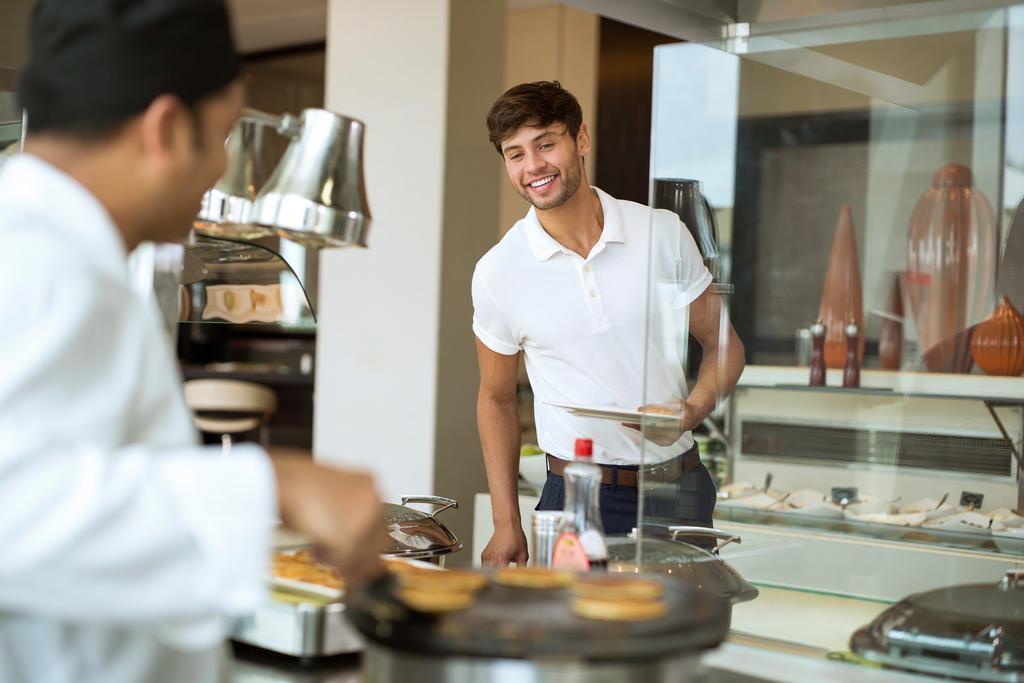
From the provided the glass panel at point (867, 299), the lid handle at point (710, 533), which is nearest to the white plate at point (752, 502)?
the glass panel at point (867, 299)

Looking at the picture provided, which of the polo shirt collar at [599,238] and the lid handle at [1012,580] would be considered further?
the polo shirt collar at [599,238]

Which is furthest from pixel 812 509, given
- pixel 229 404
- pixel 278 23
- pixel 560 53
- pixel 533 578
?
pixel 278 23

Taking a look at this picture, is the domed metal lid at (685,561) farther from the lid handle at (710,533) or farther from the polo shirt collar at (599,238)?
the polo shirt collar at (599,238)

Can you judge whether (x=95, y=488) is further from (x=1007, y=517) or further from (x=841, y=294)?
(x=841, y=294)

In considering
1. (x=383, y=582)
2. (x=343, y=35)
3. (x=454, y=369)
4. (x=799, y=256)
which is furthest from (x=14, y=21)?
(x=383, y=582)

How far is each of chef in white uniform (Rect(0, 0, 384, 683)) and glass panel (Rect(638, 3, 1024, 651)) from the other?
84 centimetres

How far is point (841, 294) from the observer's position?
6.49ft

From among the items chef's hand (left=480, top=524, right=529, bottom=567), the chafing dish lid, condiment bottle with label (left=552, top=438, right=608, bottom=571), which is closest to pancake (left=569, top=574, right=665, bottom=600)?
condiment bottle with label (left=552, top=438, right=608, bottom=571)

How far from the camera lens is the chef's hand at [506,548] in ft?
7.27

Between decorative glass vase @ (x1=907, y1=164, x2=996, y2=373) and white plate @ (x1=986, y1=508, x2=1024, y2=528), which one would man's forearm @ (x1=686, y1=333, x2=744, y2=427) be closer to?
decorative glass vase @ (x1=907, y1=164, x2=996, y2=373)

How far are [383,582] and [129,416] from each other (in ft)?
1.09

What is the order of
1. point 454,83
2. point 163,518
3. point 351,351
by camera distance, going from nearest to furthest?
1. point 163,518
2. point 454,83
3. point 351,351

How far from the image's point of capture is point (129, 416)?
810 mm

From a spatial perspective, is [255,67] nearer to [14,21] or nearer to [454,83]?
[454,83]
